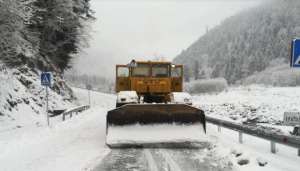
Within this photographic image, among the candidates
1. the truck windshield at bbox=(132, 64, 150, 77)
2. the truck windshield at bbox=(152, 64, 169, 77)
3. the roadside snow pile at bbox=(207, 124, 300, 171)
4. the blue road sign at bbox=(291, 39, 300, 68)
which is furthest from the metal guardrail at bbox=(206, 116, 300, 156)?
the truck windshield at bbox=(132, 64, 150, 77)

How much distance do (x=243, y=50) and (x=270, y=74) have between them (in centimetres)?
3906

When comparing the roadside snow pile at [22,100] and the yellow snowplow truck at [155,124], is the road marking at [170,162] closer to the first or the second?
the yellow snowplow truck at [155,124]

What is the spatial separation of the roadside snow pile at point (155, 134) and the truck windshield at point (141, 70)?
3546 millimetres

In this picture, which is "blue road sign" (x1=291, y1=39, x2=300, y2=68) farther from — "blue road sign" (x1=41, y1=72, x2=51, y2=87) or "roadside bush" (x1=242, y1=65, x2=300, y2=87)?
"roadside bush" (x1=242, y1=65, x2=300, y2=87)

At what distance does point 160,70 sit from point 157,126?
12.4 ft

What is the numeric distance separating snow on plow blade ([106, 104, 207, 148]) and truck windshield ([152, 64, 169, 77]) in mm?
→ 3218

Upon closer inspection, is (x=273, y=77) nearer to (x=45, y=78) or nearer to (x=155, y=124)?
(x=45, y=78)

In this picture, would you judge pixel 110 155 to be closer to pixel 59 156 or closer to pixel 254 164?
pixel 59 156

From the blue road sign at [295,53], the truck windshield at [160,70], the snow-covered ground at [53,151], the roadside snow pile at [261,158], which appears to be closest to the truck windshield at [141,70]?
the truck windshield at [160,70]

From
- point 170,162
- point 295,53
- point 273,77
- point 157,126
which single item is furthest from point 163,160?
point 273,77

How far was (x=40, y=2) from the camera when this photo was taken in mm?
26188

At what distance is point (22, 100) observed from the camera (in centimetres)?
2055

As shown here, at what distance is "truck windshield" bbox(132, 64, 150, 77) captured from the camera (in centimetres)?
1323

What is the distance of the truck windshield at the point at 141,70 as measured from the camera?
1323 cm
